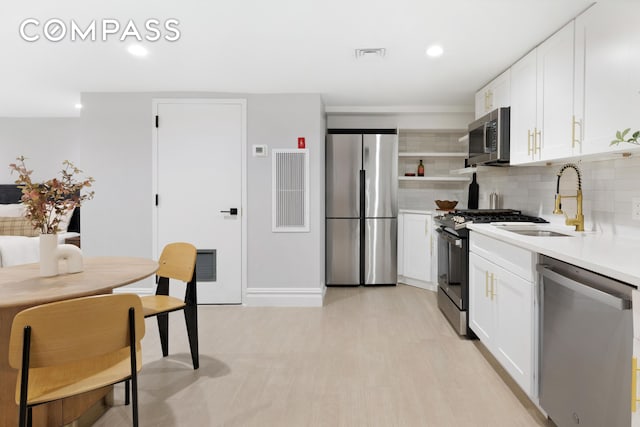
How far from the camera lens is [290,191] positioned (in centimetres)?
426

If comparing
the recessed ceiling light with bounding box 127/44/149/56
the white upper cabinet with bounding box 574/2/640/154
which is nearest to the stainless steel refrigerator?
the recessed ceiling light with bounding box 127/44/149/56

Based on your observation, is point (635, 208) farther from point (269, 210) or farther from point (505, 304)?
point (269, 210)

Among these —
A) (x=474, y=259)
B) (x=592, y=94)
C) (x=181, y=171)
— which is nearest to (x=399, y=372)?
(x=474, y=259)

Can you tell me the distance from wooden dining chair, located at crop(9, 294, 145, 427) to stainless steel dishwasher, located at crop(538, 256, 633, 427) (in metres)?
1.78

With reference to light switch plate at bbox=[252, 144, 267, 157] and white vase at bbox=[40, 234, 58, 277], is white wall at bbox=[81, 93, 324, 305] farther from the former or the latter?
white vase at bbox=[40, 234, 58, 277]

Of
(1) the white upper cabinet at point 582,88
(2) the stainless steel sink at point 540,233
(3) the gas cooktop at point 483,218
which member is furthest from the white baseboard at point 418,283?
(1) the white upper cabinet at point 582,88

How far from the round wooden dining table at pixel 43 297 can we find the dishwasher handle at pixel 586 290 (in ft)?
6.59

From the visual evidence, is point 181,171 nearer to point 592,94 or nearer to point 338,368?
point 338,368

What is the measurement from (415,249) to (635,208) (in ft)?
9.31

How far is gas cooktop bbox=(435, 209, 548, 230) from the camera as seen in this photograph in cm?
326

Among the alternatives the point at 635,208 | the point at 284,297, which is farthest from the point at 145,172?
the point at 635,208

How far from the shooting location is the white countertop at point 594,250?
56.6 inches

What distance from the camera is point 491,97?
12.1ft

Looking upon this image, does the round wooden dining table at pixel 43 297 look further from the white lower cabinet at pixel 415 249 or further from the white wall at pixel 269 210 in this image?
the white lower cabinet at pixel 415 249
